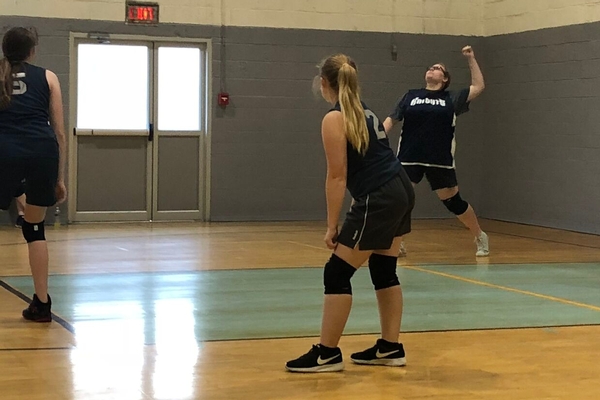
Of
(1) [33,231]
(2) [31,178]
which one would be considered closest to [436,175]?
(1) [33,231]

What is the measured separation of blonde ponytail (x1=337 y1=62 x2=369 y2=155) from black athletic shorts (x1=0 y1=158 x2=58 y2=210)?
6.04 ft

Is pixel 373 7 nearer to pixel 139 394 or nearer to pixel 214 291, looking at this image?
pixel 214 291

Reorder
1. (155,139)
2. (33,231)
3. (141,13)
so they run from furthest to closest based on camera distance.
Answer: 1. (155,139)
2. (141,13)
3. (33,231)

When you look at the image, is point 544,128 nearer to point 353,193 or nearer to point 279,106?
point 279,106

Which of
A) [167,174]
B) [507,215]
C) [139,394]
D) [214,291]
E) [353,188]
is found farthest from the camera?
[507,215]

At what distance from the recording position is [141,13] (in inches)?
484

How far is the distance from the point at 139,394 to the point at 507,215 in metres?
10.2

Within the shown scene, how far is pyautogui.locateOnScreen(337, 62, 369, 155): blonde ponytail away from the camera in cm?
432

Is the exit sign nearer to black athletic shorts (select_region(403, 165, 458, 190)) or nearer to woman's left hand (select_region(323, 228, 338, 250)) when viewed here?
black athletic shorts (select_region(403, 165, 458, 190))

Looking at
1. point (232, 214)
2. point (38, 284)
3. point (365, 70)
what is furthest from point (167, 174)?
point (38, 284)

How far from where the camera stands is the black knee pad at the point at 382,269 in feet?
15.0

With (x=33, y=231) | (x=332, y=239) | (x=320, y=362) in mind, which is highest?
(x=332, y=239)

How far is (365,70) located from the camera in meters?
13.3

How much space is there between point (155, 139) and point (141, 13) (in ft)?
5.22
